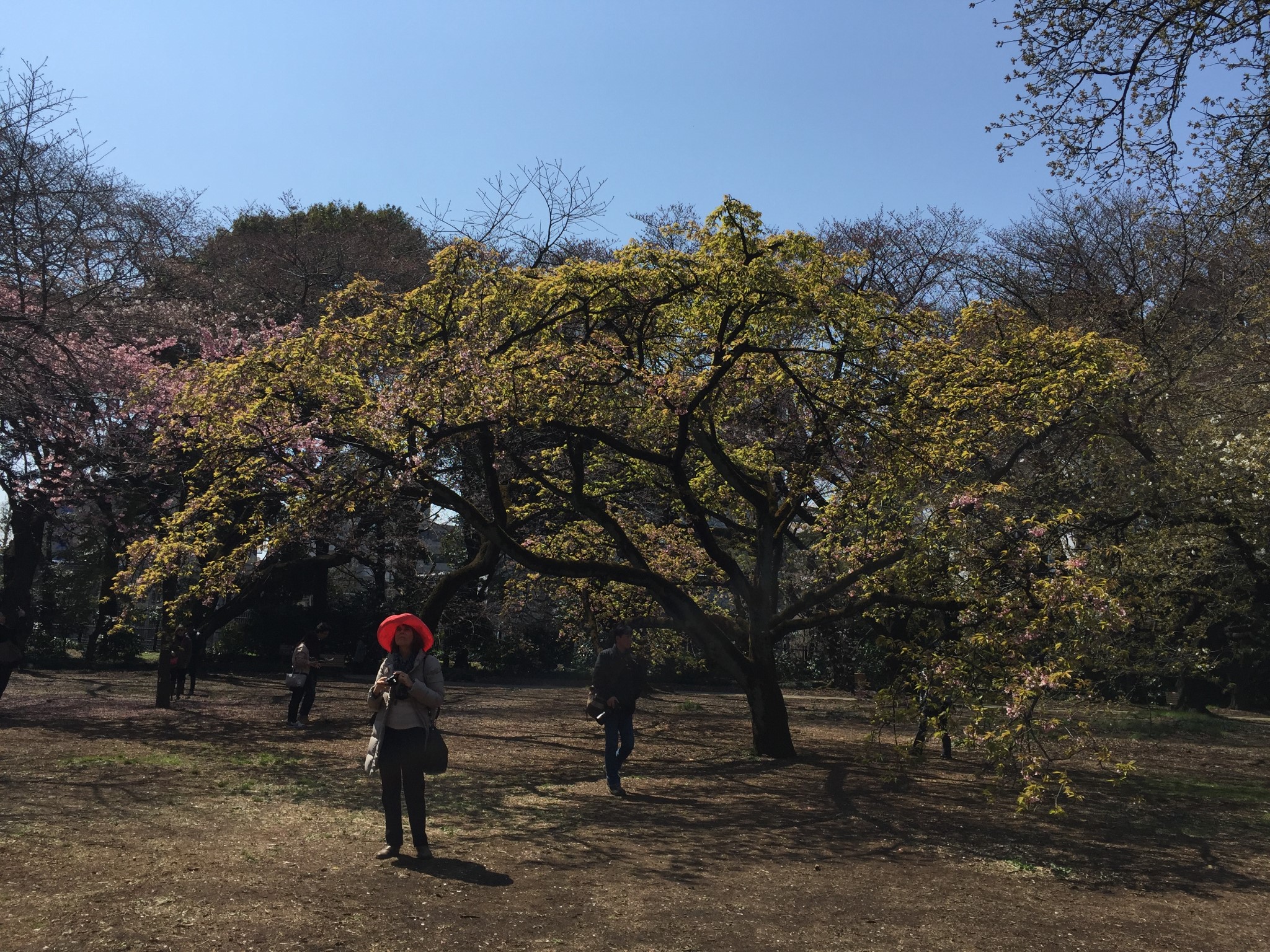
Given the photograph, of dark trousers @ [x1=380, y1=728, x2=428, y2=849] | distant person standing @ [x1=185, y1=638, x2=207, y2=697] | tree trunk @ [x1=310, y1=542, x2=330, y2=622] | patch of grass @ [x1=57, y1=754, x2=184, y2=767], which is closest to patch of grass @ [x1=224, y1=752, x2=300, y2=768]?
patch of grass @ [x1=57, y1=754, x2=184, y2=767]

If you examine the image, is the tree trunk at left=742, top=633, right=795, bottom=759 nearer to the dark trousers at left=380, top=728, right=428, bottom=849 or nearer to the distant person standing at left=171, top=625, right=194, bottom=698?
the dark trousers at left=380, top=728, right=428, bottom=849

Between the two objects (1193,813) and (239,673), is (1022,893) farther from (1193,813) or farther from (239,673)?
(239,673)

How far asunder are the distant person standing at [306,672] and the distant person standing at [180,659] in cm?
330

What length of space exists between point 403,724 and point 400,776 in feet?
1.25

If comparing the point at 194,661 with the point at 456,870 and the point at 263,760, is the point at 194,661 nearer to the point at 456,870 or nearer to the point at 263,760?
the point at 263,760

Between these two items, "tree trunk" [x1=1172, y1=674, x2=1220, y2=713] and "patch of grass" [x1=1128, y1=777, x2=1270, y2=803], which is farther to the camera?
"tree trunk" [x1=1172, y1=674, x2=1220, y2=713]

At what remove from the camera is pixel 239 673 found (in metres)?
28.3

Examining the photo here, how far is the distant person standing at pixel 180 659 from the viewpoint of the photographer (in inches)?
712

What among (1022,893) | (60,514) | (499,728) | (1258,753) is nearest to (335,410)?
(499,728)

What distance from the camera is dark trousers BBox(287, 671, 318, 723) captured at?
1534 cm

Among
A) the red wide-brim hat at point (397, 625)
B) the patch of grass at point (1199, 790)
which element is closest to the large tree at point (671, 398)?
the patch of grass at point (1199, 790)

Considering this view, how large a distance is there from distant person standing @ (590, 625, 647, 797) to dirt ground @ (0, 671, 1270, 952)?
34 centimetres

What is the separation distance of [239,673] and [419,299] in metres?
19.6

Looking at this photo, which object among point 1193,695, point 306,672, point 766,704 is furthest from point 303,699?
point 1193,695
